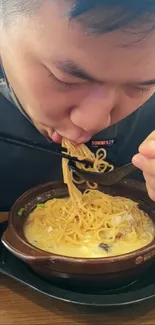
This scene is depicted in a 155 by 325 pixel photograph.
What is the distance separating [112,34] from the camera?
2.99 feet

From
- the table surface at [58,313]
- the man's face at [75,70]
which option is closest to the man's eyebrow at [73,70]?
the man's face at [75,70]

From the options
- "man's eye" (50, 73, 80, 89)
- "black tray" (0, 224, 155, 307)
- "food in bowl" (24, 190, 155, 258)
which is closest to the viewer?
"man's eye" (50, 73, 80, 89)

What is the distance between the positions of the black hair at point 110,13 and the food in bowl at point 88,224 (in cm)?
47

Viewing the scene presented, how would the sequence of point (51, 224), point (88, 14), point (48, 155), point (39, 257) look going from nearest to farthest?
1. point (88, 14)
2. point (39, 257)
3. point (51, 224)
4. point (48, 155)

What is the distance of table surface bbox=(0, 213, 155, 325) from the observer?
110cm

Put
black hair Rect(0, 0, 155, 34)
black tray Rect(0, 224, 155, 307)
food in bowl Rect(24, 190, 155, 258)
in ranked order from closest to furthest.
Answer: black hair Rect(0, 0, 155, 34) → black tray Rect(0, 224, 155, 307) → food in bowl Rect(24, 190, 155, 258)

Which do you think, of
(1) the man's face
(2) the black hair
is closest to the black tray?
(1) the man's face

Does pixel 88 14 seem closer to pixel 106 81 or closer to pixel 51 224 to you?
pixel 106 81

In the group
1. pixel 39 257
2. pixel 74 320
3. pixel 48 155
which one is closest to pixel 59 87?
pixel 39 257

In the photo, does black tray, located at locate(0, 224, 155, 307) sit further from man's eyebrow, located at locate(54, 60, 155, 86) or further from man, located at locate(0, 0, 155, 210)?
man's eyebrow, located at locate(54, 60, 155, 86)

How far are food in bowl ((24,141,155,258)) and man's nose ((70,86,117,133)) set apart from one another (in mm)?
295

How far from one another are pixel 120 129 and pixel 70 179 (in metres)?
0.39

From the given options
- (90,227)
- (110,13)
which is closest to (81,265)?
(90,227)

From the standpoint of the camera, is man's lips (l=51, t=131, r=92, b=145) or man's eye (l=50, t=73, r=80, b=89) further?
man's lips (l=51, t=131, r=92, b=145)
